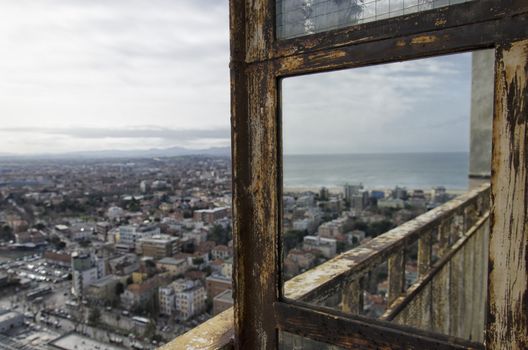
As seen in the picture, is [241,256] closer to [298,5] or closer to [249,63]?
[249,63]

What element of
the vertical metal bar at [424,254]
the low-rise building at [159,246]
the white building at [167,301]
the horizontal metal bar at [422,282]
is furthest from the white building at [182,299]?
the vertical metal bar at [424,254]

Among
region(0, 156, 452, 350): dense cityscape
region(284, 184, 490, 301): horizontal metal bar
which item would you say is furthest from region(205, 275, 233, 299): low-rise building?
region(284, 184, 490, 301): horizontal metal bar

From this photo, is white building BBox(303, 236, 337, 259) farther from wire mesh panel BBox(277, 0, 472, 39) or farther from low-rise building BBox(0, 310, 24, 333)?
low-rise building BBox(0, 310, 24, 333)

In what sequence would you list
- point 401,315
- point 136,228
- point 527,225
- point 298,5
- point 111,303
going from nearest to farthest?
point 527,225
point 298,5
point 401,315
point 111,303
point 136,228

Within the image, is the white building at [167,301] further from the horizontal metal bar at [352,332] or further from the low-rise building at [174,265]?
the horizontal metal bar at [352,332]

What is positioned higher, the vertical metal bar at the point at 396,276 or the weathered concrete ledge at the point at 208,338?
the weathered concrete ledge at the point at 208,338

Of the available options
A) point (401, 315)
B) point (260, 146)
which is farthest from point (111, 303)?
point (260, 146)
